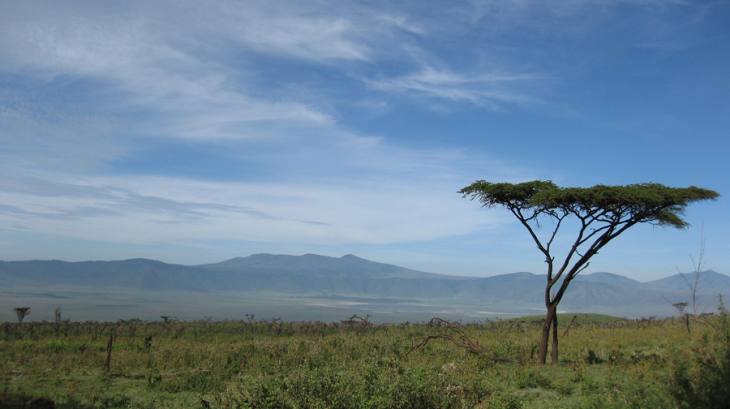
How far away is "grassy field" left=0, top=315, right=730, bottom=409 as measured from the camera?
A: 42.4 ft

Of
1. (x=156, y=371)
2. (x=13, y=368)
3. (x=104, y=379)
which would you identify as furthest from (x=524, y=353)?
(x=13, y=368)

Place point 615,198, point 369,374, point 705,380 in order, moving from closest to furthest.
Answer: point 705,380 → point 369,374 → point 615,198

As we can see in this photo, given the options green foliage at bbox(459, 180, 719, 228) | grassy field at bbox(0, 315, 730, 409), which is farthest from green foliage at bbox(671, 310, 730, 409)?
green foliage at bbox(459, 180, 719, 228)

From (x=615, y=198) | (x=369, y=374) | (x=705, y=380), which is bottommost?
(x=369, y=374)

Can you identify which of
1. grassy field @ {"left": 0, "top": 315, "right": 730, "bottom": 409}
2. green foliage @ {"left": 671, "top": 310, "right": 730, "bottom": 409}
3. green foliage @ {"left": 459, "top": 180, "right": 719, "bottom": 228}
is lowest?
grassy field @ {"left": 0, "top": 315, "right": 730, "bottom": 409}

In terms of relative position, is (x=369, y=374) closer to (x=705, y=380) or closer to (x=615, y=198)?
(x=705, y=380)

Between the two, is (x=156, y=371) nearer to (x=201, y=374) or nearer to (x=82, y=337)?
(x=201, y=374)

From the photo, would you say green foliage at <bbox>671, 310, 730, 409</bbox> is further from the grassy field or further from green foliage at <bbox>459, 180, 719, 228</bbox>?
green foliage at <bbox>459, 180, 719, 228</bbox>

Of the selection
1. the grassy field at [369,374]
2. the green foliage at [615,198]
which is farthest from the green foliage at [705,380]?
the green foliage at [615,198]

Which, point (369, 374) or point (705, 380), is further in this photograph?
point (369, 374)

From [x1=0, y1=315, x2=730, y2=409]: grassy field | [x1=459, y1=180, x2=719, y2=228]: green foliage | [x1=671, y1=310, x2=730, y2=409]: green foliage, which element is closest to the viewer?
[x1=671, y1=310, x2=730, y2=409]: green foliage

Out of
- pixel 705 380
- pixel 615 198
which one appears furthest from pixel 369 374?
pixel 615 198

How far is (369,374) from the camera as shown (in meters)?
14.5

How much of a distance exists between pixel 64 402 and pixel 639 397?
1682 cm
